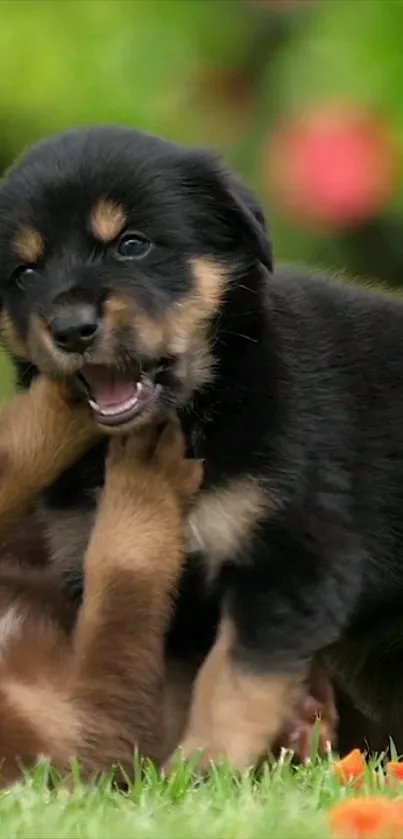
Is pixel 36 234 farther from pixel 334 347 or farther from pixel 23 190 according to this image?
pixel 334 347

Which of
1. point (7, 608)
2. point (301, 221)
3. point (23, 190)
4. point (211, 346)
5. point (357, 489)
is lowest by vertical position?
point (7, 608)

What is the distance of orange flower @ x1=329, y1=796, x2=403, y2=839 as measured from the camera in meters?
2.36

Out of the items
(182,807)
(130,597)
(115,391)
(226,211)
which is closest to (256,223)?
(226,211)

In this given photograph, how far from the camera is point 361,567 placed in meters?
3.54

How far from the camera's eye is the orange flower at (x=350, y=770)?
9.62 feet

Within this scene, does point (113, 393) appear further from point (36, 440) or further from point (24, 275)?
point (24, 275)

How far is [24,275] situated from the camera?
11.2 feet

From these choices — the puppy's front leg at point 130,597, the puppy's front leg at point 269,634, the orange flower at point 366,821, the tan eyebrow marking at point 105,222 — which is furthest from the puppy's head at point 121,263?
the orange flower at point 366,821

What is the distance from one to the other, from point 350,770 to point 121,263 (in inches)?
41.1

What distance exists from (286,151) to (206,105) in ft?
1.06

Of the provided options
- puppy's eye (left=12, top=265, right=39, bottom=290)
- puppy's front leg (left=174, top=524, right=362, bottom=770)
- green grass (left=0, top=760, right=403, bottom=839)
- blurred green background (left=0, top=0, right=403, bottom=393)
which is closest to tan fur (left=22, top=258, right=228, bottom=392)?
puppy's eye (left=12, top=265, right=39, bottom=290)

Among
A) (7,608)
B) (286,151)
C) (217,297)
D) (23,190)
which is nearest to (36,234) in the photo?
(23,190)

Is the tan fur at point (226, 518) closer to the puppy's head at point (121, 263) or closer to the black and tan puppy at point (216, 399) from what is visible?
the black and tan puppy at point (216, 399)

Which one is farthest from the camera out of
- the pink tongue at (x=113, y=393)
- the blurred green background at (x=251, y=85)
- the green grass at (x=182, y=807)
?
the blurred green background at (x=251, y=85)
